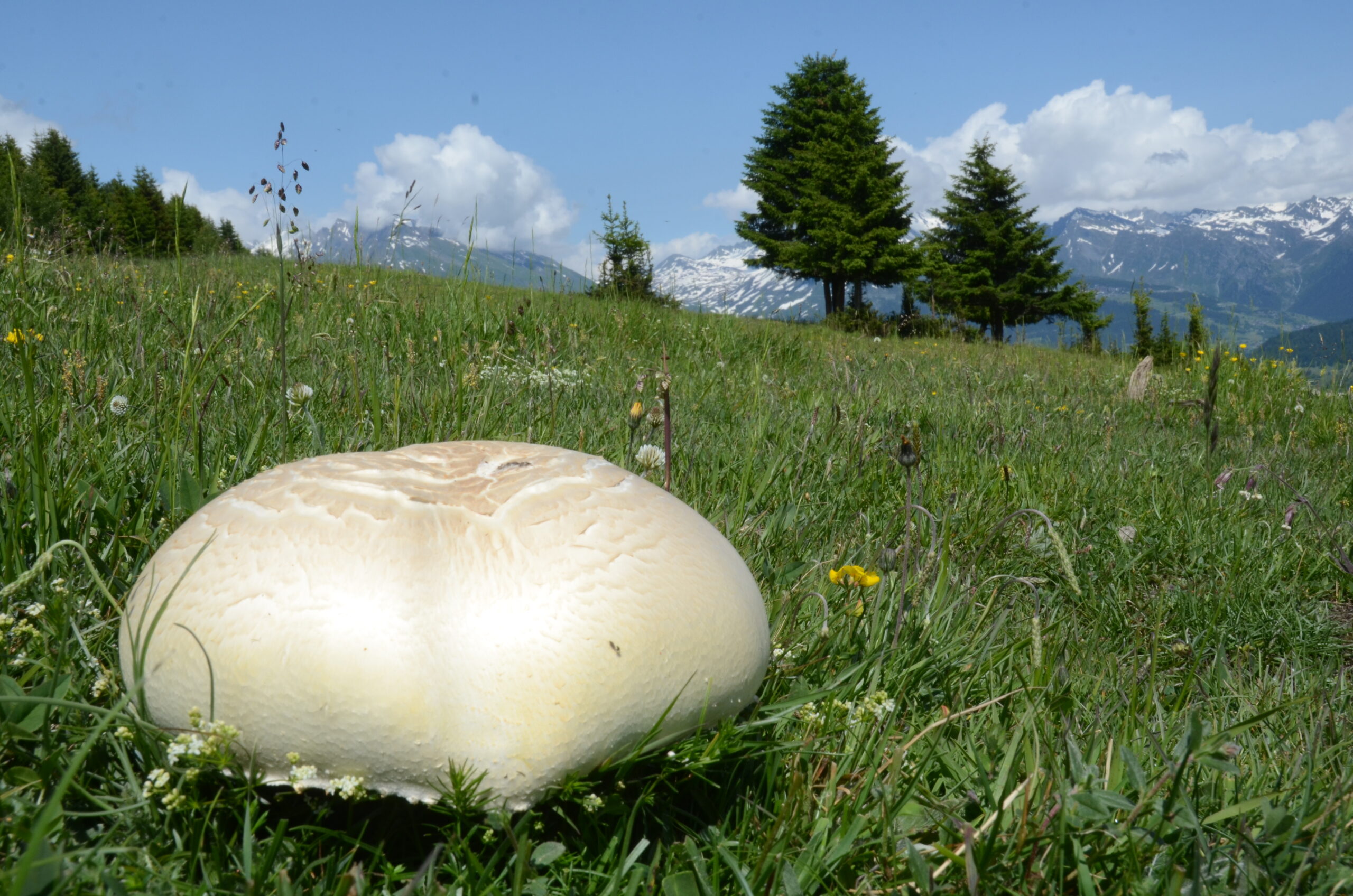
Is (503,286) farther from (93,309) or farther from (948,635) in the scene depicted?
(948,635)

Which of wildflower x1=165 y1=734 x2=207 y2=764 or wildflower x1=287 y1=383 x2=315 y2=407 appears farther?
wildflower x1=287 y1=383 x2=315 y2=407

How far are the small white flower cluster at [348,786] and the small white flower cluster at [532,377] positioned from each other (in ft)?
7.48

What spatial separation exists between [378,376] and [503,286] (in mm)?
4239

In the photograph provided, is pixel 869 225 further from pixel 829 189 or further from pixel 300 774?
pixel 300 774

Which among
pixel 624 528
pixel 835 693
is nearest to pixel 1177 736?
pixel 835 693

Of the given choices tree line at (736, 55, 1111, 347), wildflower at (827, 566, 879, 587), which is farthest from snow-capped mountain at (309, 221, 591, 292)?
tree line at (736, 55, 1111, 347)

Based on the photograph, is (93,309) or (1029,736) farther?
(93,309)

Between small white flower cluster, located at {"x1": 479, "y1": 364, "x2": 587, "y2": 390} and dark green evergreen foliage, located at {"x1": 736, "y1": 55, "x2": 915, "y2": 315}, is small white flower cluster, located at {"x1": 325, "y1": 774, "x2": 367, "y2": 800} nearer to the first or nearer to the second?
small white flower cluster, located at {"x1": 479, "y1": 364, "x2": 587, "y2": 390}

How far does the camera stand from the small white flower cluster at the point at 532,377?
11.6 feet

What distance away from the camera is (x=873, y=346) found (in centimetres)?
973

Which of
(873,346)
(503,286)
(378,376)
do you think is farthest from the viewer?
(873,346)

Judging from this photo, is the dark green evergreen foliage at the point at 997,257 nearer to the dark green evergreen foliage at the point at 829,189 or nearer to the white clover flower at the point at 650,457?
the dark green evergreen foliage at the point at 829,189

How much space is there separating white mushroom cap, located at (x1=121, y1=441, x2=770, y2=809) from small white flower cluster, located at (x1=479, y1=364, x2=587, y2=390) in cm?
207

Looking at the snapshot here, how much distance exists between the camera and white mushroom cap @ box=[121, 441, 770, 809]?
1132 millimetres
